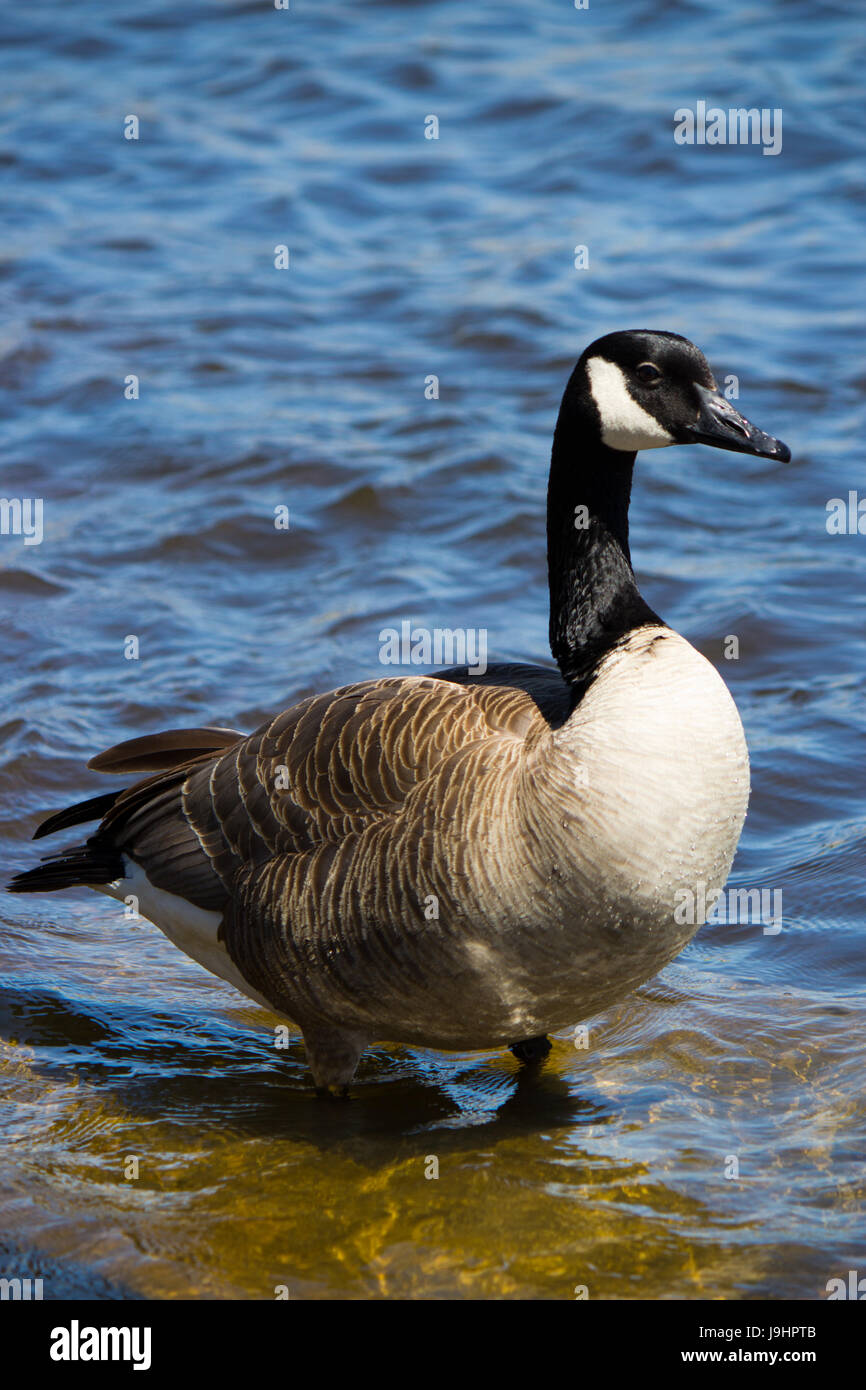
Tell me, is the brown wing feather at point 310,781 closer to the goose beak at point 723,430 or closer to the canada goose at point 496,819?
the canada goose at point 496,819

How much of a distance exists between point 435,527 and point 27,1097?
593 centimetres

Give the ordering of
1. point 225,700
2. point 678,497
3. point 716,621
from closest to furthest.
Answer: point 225,700, point 716,621, point 678,497

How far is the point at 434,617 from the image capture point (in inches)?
383

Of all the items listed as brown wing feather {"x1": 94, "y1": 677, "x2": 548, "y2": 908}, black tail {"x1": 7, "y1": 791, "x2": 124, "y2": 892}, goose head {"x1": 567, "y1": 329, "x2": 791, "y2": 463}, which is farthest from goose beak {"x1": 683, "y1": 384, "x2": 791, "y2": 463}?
black tail {"x1": 7, "y1": 791, "x2": 124, "y2": 892}

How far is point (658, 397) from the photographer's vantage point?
18.0 ft

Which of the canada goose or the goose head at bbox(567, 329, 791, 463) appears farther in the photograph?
the goose head at bbox(567, 329, 791, 463)

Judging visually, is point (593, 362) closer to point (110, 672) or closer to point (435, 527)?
point (110, 672)

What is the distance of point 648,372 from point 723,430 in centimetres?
33

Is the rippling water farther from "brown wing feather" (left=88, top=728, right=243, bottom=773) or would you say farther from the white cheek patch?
the white cheek patch

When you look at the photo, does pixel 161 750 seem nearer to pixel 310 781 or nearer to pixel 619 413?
pixel 310 781

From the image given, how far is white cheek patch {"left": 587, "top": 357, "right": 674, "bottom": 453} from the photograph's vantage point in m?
5.52

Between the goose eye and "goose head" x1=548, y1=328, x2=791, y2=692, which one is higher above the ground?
the goose eye
